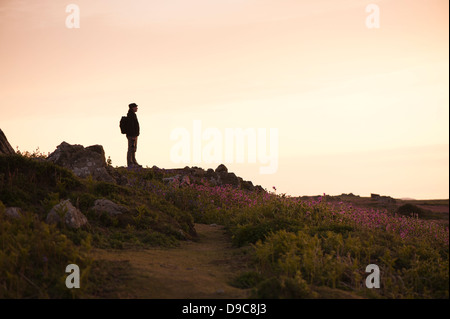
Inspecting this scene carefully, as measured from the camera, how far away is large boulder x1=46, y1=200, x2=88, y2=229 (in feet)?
34.2

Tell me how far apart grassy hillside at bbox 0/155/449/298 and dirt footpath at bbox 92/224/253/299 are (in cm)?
37

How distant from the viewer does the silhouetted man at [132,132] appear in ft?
80.5

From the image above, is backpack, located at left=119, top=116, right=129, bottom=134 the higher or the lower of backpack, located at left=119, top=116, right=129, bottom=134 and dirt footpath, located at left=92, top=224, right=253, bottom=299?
the higher

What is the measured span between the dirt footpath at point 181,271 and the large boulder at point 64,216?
1.05 metres

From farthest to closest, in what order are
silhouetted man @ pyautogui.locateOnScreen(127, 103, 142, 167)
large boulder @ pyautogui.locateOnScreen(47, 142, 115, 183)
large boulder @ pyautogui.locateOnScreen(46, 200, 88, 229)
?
silhouetted man @ pyautogui.locateOnScreen(127, 103, 142, 167), large boulder @ pyautogui.locateOnScreen(47, 142, 115, 183), large boulder @ pyautogui.locateOnScreen(46, 200, 88, 229)

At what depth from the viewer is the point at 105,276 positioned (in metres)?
8.34

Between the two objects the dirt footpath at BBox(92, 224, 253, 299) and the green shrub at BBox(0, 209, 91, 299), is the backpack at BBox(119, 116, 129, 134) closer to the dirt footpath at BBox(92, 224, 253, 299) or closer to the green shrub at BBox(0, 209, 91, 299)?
the dirt footpath at BBox(92, 224, 253, 299)

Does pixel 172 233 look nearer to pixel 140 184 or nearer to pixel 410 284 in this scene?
pixel 410 284

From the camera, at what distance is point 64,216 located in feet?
34.5

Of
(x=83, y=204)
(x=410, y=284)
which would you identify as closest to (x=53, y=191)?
(x=83, y=204)

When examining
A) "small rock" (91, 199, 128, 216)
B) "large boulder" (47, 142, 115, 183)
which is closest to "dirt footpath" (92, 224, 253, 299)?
"small rock" (91, 199, 128, 216)

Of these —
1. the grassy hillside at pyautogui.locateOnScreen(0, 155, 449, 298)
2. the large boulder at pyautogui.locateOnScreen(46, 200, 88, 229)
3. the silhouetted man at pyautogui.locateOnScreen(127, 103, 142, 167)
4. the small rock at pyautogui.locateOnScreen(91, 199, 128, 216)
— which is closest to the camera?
the grassy hillside at pyautogui.locateOnScreen(0, 155, 449, 298)

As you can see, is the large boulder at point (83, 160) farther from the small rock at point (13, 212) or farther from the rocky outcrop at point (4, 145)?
the small rock at point (13, 212)

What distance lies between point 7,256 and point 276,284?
5.06 metres
